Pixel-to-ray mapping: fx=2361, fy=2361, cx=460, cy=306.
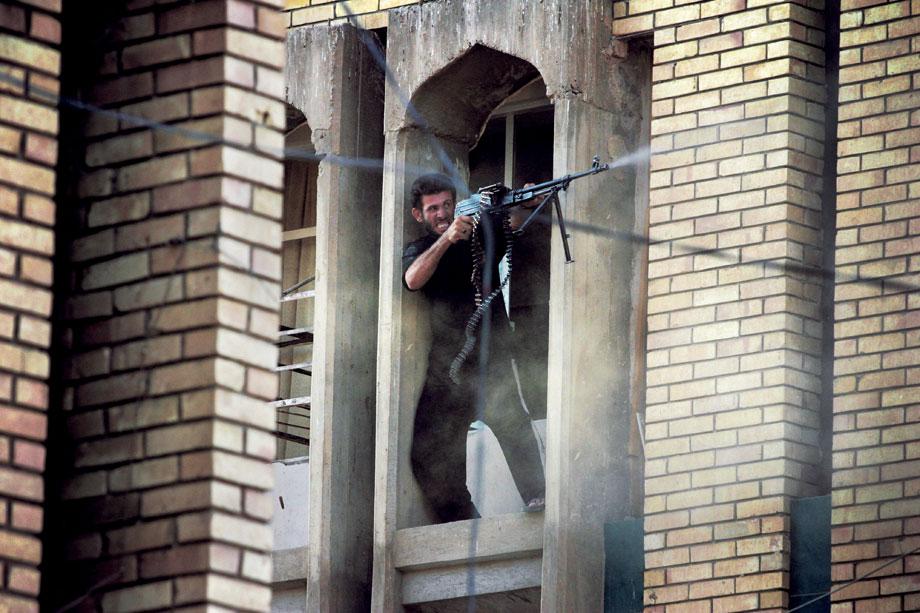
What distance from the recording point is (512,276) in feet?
41.9

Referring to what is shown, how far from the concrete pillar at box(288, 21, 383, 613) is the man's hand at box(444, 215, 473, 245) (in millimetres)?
885

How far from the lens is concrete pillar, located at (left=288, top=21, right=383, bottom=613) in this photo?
12469 mm

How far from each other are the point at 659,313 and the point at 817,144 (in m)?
1.09

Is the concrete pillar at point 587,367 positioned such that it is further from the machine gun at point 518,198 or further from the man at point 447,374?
the man at point 447,374

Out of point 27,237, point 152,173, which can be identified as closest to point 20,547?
point 27,237

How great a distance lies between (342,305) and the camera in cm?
1268

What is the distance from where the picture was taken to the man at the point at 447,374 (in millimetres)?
12344

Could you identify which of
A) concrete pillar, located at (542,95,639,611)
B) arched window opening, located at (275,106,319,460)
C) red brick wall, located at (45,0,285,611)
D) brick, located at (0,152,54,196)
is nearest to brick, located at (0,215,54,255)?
brick, located at (0,152,54,196)

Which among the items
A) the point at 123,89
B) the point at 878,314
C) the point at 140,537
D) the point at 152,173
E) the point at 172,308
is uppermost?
the point at 878,314

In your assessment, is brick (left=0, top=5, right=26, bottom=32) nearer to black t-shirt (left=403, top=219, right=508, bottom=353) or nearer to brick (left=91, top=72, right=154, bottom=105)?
brick (left=91, top=72, right=154, bottom=105)

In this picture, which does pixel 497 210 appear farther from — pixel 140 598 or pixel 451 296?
pixel 140 598

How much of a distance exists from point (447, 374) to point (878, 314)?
290 centimetres

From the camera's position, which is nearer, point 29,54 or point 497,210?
point 29,54

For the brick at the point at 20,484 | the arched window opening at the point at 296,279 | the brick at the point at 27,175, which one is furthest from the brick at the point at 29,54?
the arched window opening at the point at 296,279
